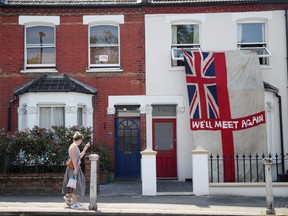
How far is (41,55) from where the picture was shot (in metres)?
16.8

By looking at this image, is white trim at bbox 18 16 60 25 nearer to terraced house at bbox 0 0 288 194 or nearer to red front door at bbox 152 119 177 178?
terraced house at bbox 0 0 288 194

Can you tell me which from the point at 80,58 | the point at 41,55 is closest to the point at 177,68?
the point at 80,58

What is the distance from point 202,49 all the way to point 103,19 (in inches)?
160

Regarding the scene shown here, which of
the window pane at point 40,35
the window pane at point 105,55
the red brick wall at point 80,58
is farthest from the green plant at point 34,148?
the window pane at point 40,35

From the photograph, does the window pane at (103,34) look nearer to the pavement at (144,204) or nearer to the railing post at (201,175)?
the pavement at (144,204)

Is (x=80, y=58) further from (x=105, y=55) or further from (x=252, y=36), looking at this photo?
(x=252, y=36)

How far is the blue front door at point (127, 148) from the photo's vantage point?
16375 mm

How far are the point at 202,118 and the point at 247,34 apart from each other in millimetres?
4005

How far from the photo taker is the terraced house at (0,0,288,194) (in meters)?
16.1

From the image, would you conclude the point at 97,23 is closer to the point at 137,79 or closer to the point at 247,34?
the point at 137,79

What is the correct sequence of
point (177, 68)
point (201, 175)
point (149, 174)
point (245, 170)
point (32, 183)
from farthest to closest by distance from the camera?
point (177, 68) < point (245, 170) < point (32, 183) < point (149, 174) < point (201, 175)

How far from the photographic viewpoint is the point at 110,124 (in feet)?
53.9

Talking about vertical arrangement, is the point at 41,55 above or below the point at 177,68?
above

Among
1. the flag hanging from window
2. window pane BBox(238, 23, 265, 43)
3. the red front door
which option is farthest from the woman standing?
window pane BBox(238, 23, 265, 43)
